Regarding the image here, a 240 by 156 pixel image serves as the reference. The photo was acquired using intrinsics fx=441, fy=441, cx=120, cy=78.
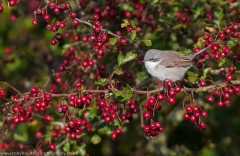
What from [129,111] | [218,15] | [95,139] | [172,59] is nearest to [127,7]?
[172,59]

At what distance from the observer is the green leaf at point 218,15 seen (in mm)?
5132

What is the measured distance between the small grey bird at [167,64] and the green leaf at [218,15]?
0.51 metres

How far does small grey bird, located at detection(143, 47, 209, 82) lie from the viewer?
17.0 feet

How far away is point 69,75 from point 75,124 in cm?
117

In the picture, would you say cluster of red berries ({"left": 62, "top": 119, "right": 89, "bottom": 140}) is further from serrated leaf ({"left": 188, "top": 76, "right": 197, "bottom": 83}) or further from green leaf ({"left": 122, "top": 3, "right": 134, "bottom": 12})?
green leaf ({"left": 122, "top": 3, "right": 134, "bottom": 12})

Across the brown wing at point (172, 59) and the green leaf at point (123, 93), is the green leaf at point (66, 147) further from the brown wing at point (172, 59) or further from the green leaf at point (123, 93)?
the brown wing at point (172, 59)

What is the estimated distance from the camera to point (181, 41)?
606cm

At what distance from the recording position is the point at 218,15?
521cm

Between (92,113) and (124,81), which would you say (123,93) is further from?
(124,81)

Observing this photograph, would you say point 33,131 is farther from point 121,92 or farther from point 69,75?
point 121,92

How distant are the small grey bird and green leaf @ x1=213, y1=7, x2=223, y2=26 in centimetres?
51

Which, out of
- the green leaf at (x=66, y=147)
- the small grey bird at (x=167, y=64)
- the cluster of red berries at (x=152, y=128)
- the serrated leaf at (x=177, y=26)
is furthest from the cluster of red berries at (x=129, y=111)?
the serrated leaf at (x=177, y=26)

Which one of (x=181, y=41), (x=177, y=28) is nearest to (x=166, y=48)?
(x=181, y=41)

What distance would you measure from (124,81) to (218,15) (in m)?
1.36
